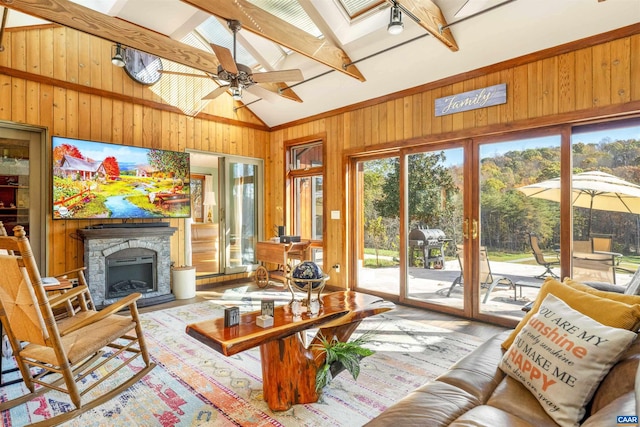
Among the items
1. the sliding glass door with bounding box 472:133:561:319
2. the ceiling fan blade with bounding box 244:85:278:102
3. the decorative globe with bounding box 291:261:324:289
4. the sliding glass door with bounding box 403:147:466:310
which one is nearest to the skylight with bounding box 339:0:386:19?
the ceiling fan blade with bounding box 244:85:278:102

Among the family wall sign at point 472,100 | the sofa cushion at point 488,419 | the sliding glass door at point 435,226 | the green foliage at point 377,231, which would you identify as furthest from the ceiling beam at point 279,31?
the sofa cushion at point 488,419

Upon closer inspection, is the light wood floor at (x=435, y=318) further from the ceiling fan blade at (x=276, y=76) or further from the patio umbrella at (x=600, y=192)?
the ceiling fan blade at (x=276, y=76)

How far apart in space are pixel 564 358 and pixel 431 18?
116 inches

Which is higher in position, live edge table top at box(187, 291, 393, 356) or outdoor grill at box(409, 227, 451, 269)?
outdoor grill at box(409, 227, 451, 269)

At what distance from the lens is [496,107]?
11.8 ft

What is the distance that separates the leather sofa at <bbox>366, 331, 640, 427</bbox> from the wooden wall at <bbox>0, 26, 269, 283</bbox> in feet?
14.7

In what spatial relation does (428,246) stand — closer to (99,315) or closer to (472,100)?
(472,100)

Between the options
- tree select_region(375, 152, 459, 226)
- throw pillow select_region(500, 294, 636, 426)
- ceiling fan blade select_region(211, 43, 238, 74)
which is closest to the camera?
throw pillow select_region(500, 294, 636, 426)

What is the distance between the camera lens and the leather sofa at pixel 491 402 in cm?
118

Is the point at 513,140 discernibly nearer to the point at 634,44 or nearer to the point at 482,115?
the point at 482,115

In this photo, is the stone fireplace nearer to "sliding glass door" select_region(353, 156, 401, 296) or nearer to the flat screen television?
the flat screen television

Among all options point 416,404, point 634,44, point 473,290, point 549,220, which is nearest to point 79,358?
point 416,404

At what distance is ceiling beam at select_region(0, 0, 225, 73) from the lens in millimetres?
2824

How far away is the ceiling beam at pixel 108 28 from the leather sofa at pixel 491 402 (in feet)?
12.2
